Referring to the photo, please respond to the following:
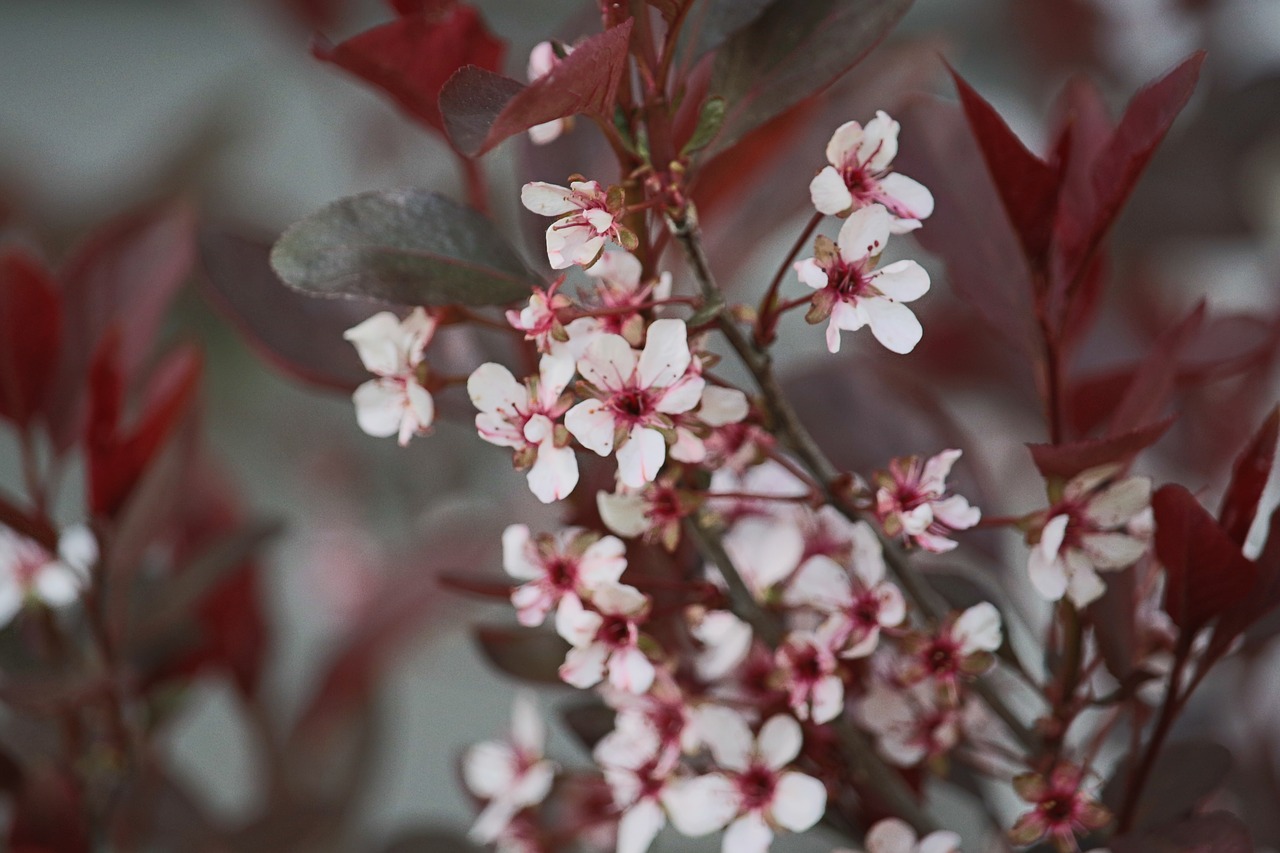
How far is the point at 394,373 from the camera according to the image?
0.37 m

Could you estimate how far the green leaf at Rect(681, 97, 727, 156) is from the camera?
36 centimetres

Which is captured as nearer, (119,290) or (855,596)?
(855,596)

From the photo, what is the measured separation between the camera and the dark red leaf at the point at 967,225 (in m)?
0.44

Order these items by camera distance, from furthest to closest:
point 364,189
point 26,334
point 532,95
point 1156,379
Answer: point 364,189, point 26,334, point 1156,379, point 532,95

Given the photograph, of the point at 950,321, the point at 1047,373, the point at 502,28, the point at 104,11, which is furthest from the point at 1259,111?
the point at 104,11

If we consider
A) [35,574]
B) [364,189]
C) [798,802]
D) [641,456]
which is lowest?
[364,189]

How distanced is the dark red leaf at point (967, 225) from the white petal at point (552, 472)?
0.61 feet

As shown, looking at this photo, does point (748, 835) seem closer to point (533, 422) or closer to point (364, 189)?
point (533, 422)

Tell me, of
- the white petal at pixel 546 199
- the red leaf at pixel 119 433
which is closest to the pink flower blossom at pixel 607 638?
the white petal at pixel 546 199

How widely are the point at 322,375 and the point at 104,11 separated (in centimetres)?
A: 163

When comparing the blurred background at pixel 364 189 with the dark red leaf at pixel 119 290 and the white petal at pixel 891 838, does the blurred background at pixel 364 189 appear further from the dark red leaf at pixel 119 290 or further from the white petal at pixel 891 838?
the white petal at pixel 891 838

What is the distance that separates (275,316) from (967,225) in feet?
0.88

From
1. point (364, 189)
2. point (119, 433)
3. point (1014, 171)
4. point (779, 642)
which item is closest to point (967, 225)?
point (1014, 171)

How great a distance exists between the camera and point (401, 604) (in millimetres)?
724
